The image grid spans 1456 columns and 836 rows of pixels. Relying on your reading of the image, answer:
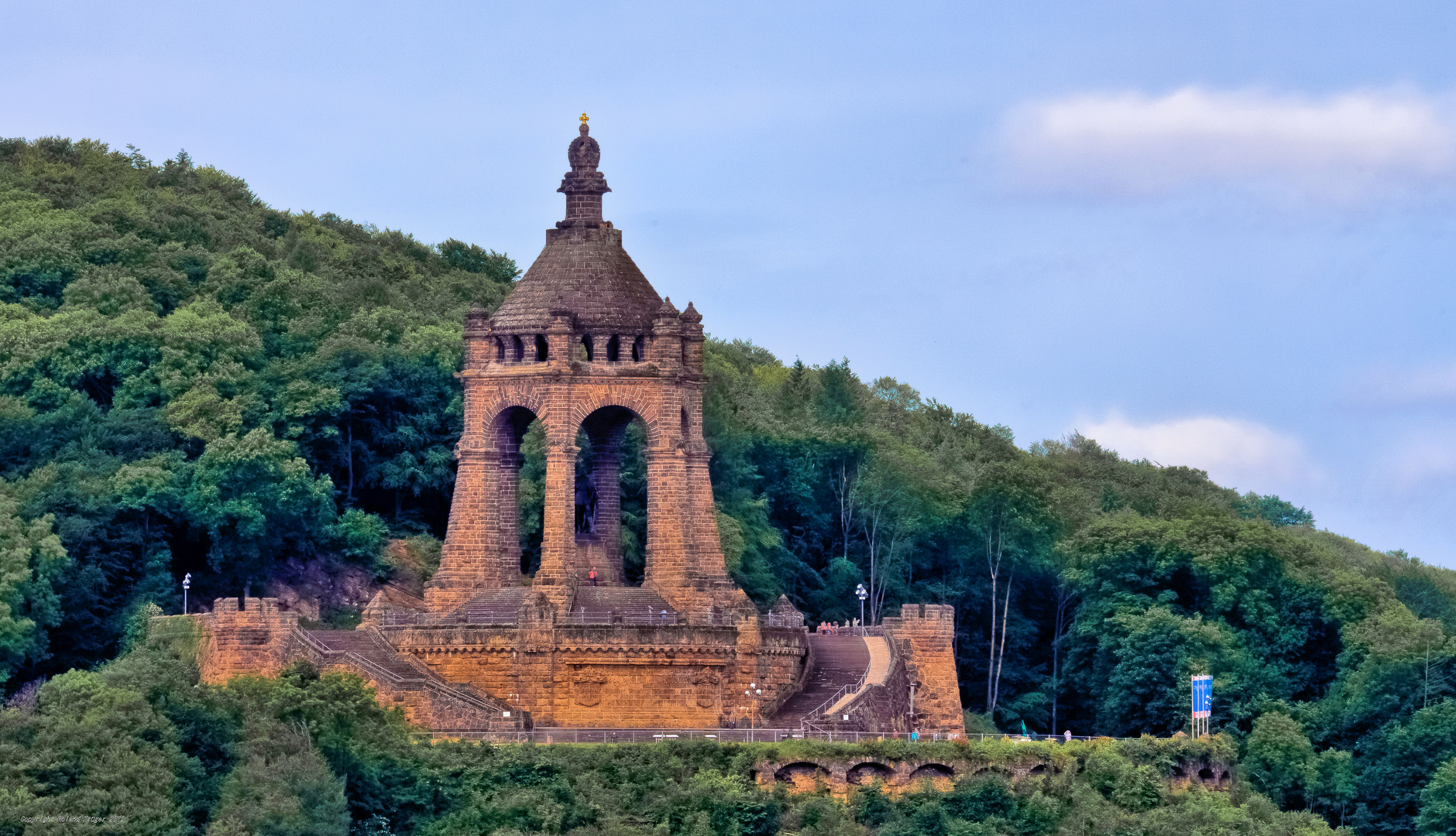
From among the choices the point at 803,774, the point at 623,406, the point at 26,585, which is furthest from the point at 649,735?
the point at 26,585

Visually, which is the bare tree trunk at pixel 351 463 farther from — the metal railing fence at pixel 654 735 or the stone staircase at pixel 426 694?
the metal railing fence at pixel 654 735

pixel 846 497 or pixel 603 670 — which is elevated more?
pixel 846 497

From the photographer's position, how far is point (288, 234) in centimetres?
13438

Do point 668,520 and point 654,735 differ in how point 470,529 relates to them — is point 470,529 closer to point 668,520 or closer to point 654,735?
point 668,520

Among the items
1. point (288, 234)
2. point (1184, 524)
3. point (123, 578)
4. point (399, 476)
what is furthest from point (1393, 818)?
point (288, 234)

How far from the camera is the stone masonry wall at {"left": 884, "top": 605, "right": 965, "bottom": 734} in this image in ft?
306

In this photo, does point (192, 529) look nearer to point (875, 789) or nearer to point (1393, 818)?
point (875, 789)

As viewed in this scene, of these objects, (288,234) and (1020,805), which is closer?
(1020,805)

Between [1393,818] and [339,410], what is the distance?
34.0 meters

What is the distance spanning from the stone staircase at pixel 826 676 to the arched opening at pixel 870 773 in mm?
3085

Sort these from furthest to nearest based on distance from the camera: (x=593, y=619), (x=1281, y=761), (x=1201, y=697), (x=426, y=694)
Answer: (x=1281, y=761), (x=1201, y=697), (x=593, y=619), (x=426, y=694)

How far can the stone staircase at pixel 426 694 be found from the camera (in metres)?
86.8

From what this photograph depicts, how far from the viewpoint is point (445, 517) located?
109 metres

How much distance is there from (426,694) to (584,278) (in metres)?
12.7
